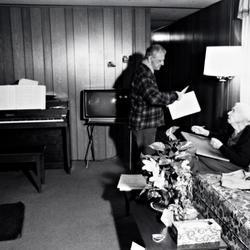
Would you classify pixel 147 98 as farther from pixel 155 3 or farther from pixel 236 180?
pixel 155 3

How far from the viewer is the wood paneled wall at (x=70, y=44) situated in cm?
453

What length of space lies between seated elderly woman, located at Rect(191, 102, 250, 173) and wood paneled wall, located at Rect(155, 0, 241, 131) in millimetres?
928

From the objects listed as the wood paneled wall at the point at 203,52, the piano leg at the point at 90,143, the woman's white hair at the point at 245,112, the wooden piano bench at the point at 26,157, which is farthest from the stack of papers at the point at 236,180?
the piano leg at the point at 90,143

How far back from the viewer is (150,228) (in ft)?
6.64

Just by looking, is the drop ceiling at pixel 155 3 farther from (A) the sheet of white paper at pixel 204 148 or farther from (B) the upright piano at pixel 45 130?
(A) the sheet of white paper at pixel 204 148

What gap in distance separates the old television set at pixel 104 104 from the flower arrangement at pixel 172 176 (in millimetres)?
2454

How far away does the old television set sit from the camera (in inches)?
178

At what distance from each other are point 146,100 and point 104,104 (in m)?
1.24

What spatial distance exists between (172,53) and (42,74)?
2690mm

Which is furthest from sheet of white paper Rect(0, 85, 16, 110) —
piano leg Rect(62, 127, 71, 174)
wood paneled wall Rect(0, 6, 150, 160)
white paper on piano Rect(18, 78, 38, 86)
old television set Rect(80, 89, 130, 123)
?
old television set Rect(80, 89, 130, 123)

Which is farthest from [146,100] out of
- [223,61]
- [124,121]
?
[124,121]

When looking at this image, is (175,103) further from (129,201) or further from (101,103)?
(129,201)

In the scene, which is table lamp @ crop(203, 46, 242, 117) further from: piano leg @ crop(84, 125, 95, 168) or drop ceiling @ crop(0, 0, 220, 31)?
piano leg @ crop(84, 125, 95, 168)

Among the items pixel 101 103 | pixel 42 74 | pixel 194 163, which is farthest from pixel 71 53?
pixel 194 163
